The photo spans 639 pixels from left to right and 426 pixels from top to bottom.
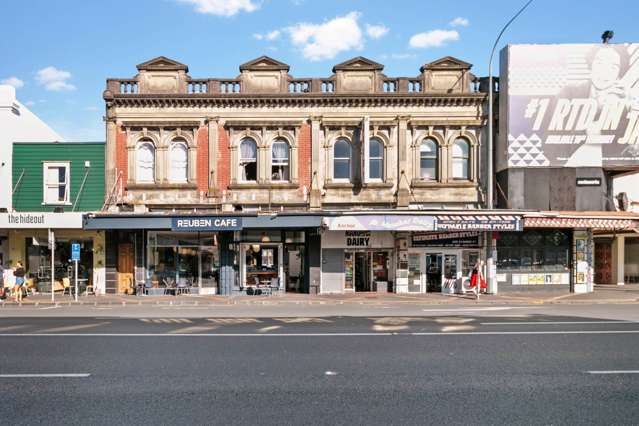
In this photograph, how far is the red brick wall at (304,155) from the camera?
21672 mm

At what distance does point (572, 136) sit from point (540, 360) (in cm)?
1582

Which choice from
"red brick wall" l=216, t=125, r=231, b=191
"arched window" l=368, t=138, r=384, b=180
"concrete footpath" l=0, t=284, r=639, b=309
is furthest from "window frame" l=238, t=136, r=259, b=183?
"concrete footpath" l=0, t=284, r=639, b=309

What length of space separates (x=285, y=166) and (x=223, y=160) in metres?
2.72

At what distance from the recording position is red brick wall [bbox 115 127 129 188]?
21.6m

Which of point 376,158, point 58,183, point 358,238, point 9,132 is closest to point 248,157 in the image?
point 376,158

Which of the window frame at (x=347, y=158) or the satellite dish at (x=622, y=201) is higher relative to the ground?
the window frame at (x=347, y=158)

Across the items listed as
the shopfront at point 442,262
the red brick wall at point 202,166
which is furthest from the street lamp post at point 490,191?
the red brick wall at point 202,166

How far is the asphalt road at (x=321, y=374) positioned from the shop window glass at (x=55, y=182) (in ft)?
38.3

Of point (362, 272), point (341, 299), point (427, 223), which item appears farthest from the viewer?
point (362, 272)

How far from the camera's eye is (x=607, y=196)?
2191cm

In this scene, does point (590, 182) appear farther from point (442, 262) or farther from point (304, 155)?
point (304, 155)

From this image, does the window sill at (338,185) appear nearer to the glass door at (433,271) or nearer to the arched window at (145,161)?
the glass door at (433,271)

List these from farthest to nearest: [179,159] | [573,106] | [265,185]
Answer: [179,159] → [265,185] → [573,106]

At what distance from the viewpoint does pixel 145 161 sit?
21922 millimetres
